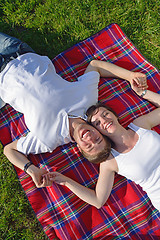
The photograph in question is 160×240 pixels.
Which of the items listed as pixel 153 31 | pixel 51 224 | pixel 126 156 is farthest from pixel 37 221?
pixel 153 31

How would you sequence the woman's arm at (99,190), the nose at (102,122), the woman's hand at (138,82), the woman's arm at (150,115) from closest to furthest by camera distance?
the nose at (102,122) < the woman's arm at (99,190) < the woman's arm at (150,115) < the woman's hand at (138,82)

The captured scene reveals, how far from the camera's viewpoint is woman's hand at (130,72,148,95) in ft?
10.6

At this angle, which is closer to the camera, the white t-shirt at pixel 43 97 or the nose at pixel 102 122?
the nose at pixel 102 122

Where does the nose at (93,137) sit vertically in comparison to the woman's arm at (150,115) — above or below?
above

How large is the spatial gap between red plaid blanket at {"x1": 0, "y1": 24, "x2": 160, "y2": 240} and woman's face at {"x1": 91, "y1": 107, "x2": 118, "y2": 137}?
0.58m

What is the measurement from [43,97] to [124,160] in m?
1.19

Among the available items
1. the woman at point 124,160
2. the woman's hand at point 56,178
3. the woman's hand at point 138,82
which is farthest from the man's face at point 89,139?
the woman's hand at point 138,82

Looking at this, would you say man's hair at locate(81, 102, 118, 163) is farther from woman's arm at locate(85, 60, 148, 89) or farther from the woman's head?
woman's arm at locate(85, 60, 148, 89)

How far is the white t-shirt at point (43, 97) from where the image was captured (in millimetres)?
2836

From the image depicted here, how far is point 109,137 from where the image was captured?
2828mm

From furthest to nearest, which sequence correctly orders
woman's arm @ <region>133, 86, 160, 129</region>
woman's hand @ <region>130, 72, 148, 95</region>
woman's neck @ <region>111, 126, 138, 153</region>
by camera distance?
woman's hand @ <region>130, 72, 148, 95</region> < woman's arm @ <region>133, 86, 160, 129</region> < woman's neck @ <region>111, 126, 138, 153</region>

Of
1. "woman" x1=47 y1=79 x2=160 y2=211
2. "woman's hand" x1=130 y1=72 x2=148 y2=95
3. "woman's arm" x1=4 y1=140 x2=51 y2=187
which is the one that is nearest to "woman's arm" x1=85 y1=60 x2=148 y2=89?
"woman's hand" x1=130 y1=72 x2=148 y2=95

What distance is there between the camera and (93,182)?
10.4 feet

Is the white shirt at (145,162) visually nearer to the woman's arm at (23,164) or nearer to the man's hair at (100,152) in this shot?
the man's hair at (100,152)
